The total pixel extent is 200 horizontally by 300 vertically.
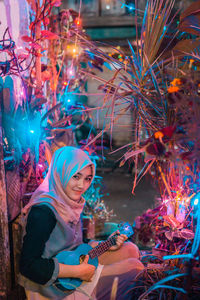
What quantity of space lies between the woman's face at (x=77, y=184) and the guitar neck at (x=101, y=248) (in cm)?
37

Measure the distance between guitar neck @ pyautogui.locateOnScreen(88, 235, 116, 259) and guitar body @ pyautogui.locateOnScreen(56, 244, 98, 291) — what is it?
1.4 inches

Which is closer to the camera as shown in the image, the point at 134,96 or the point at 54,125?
the point at 134,96

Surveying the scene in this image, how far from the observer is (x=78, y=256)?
1933 mm

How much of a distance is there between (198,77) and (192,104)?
17 cm

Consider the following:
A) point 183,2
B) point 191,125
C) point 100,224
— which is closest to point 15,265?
point 100,224

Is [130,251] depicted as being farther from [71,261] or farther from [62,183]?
[62,183]

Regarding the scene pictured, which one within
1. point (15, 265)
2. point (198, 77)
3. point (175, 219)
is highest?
point (198, 77)

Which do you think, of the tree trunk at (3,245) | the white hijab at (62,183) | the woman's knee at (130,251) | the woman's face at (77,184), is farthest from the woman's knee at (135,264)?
the tree trunk at (3,245)

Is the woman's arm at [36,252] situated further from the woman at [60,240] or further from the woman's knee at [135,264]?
the woman's knee at [135,264]

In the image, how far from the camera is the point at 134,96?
178 cm

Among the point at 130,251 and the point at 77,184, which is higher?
the point at 77,184

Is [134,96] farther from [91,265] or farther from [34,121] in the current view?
[91,265]

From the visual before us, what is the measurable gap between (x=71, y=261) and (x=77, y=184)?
1.62 feet

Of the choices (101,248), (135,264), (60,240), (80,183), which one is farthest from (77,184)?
(135,264)
